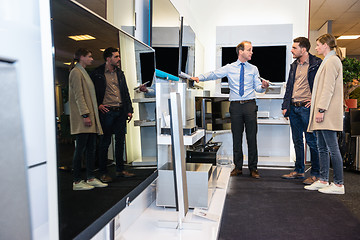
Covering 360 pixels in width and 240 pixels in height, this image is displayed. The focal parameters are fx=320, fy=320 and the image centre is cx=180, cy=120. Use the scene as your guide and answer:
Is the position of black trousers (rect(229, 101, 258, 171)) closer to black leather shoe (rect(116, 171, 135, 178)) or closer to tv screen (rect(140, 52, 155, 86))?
tv screen (rect(140, 52, 155, 86))

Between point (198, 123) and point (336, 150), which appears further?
point (198, 123)

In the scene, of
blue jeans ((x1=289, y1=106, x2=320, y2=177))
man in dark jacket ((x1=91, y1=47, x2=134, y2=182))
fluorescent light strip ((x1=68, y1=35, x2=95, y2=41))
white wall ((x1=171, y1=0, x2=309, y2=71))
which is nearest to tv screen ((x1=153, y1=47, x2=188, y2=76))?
man in dark jacket ((x1=91, y1=47, x2=134, y2=182))

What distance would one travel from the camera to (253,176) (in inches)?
153

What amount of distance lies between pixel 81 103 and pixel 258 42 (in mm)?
4420

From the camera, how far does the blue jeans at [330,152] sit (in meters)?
3.07

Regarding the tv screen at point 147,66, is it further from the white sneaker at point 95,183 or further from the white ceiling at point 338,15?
the white ceiling at point 338,15

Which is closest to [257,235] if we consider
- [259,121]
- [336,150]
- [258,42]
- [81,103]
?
[336,150]

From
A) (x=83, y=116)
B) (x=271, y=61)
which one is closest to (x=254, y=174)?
(x=271, y=61)

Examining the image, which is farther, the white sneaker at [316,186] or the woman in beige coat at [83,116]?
the white sneaker at [316,186]

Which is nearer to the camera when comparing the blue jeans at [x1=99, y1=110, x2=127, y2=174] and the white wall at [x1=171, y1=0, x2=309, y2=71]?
the blue jeans at [x1=99, y1=110, x2=127, y2=174]

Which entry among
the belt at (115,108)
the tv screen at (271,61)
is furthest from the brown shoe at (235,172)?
the belt at (115,108)

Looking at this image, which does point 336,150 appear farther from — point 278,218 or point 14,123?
point 14,123

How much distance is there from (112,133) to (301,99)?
3044 millimetres

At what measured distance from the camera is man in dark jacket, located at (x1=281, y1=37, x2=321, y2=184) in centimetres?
355
